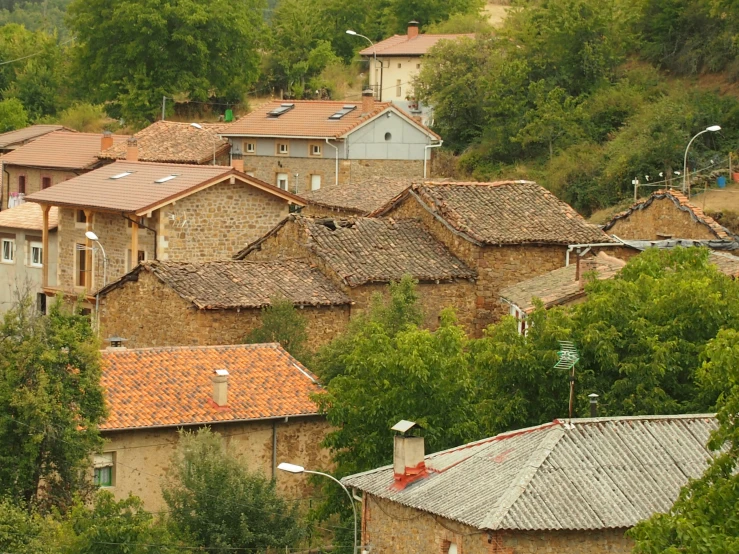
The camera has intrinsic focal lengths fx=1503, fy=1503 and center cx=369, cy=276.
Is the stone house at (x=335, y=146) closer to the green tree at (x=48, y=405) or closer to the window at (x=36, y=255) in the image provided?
the window at (x=36, y=255)

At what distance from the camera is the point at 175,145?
190 feet

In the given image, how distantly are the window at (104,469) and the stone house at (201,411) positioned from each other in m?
0.02

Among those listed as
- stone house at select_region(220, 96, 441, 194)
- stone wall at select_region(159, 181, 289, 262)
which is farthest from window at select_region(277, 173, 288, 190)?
stone wall at select_region(159, 181, 289, 262)

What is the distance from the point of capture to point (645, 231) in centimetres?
3972

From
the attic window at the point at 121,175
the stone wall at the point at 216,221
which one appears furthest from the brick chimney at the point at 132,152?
the stone wall at the point at 216,221

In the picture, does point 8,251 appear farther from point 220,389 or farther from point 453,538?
point 453,538

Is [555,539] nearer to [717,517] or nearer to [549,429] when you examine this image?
[549,429]

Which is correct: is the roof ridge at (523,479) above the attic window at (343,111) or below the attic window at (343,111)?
below

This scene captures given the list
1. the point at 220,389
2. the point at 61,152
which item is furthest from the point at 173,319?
the point at 61,152

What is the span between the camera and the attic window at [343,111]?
192 feet

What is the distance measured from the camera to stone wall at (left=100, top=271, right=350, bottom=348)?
32688mm

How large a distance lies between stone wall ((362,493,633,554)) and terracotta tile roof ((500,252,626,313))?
10.2 metres

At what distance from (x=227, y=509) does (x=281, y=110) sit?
38272 millimetres

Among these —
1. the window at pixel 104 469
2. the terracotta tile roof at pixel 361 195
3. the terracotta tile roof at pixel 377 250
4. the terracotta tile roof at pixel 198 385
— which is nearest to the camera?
the window at pixel 104 469
